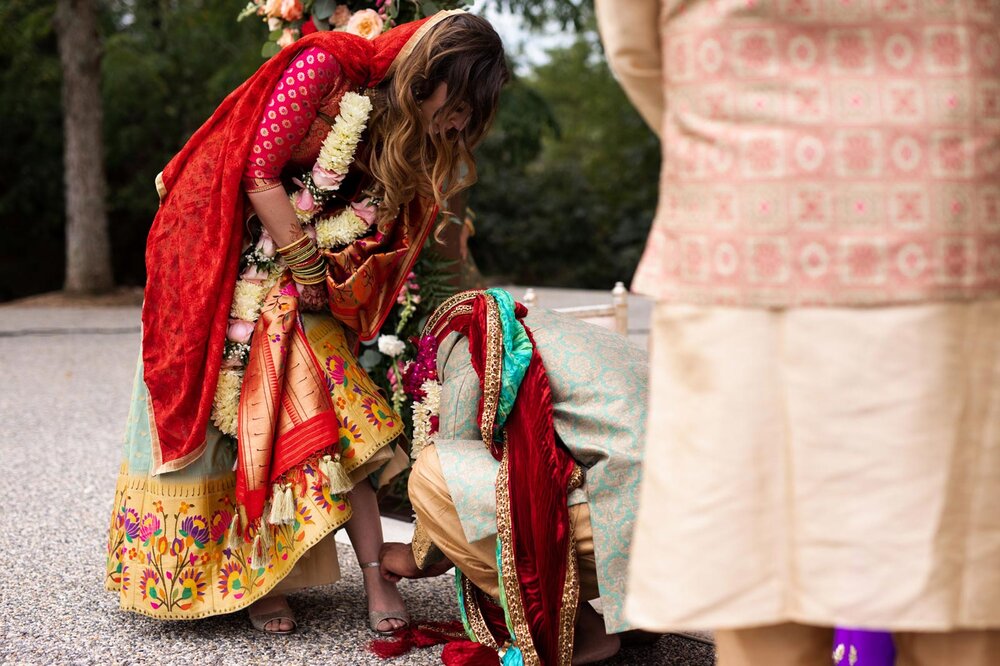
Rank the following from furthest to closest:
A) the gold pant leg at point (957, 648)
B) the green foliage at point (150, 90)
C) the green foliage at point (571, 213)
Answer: the green foliage at point (571, 213) < the green foliage at point (150, 90) < the gold pant leg at point (957, 648)

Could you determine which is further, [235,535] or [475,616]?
[235,535]

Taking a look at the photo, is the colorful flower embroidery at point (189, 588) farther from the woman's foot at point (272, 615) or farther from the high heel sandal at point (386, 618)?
the high heel sandal at point (386, 618)

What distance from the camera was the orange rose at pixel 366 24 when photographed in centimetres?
368

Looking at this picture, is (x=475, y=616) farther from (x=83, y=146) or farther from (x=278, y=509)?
(x=83, y=146)

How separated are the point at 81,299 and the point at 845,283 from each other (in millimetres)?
13135

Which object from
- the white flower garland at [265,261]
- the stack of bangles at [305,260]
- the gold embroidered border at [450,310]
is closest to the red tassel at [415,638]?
the white flower garland at [265,261]

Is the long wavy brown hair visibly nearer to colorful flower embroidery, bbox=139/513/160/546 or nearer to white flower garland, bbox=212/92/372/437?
white flower garland, bbox=212/92/372/437

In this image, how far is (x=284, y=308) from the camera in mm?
2992

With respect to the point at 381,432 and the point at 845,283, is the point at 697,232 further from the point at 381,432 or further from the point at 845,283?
the point at 381,432

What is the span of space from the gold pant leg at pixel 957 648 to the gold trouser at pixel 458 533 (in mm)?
955

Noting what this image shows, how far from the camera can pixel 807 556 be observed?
1.51 metres

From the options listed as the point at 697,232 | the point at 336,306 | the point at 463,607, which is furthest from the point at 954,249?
the point at 336,306

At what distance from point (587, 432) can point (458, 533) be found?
38cm

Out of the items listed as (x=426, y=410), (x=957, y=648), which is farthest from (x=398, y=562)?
(x=957, y=648)
